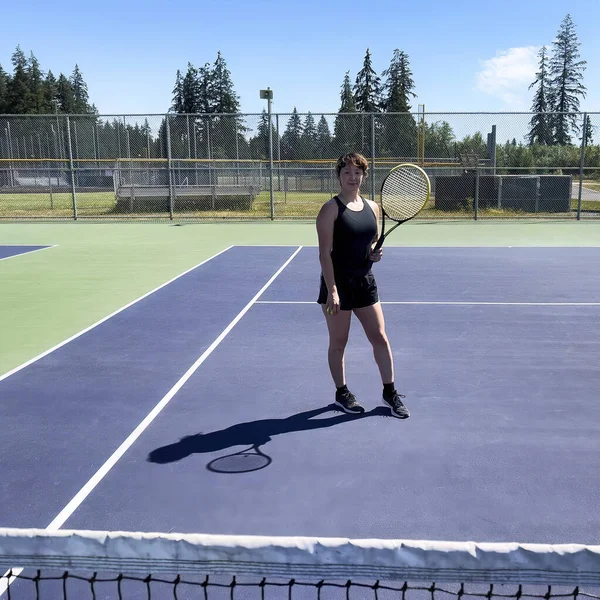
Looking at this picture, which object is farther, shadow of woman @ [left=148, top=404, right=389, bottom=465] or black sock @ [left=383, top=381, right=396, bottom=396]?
black sock @ [left=383, top=381, right=396, bottom=396]

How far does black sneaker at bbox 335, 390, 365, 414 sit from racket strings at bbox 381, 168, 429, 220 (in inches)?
58.8

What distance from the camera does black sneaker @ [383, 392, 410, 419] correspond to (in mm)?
4898

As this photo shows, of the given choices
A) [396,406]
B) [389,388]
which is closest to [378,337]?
[389,388]

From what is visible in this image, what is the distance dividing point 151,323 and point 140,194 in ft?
51.1

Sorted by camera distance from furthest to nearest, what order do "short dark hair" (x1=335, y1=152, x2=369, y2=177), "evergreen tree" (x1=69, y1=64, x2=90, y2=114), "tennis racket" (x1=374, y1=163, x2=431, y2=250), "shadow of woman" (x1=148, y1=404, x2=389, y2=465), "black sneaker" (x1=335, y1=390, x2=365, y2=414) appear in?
"evergreen tree" (x1=69, y1=64, x2=90, y2=114) → "tennis racket" (x1=374, y1=163, x2=431, y2=250) → "black sneaker" (x1=335, y1=390, x2=365, y2=414) → "short dark hair" (x1=335, y1=152, x2=369, y2=177) → "shadow of woman" (x1=148, y1=404, x2=389, y2=465)

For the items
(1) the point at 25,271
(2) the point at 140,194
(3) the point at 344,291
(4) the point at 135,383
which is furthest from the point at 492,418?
(2) the point at 140,194

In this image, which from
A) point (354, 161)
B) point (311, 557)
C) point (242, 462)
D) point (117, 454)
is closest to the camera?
point (311, 557)

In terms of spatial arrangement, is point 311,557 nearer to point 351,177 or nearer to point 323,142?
point 351,177

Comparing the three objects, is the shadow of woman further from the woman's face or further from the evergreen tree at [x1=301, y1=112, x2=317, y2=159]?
the evergreen tree at [x1=301, y1=112, x2=317, y2=159]

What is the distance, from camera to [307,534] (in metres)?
3.39

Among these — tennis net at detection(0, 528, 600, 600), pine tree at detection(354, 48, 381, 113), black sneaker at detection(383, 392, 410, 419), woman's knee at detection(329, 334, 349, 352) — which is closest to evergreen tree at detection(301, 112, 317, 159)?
woman's knee at detection(329, 334, 349, 352)

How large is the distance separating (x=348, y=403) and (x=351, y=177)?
1651 mm

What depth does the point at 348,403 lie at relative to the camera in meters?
5.01

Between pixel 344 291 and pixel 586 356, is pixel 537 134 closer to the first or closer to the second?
pixel 586 356
